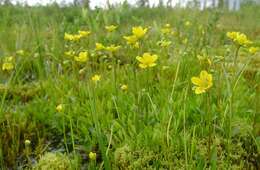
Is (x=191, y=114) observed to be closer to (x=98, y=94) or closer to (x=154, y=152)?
(x=154, y=152)

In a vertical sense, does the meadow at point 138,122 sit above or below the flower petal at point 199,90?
below


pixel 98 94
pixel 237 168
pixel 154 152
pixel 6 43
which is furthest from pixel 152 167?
pixel 6 43

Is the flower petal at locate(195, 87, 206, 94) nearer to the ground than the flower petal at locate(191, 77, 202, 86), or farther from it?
nearer to the ground

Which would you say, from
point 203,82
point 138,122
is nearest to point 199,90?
point 203,82

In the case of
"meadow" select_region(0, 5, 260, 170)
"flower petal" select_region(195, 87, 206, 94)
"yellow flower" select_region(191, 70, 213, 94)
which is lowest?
"meadow" select_region(0, 5, 260, 170)

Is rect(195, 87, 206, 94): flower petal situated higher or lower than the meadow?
higher

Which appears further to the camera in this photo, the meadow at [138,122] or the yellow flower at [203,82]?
the meadow at [138,122]

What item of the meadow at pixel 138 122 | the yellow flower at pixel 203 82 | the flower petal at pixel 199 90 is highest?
the yellow flower at pixel 203 82

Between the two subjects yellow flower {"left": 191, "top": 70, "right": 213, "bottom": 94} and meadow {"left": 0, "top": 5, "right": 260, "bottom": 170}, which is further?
meadow {"left": 0, "top": 5, "right": 260, "bottom": 170}

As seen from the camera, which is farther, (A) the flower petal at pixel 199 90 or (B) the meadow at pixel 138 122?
(B) the meadow at pixel 138 122

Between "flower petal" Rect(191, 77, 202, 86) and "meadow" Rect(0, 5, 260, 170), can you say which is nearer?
"flower petal" Rect(191, 77, 202, 86)

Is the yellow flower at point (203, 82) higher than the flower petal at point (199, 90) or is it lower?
higher

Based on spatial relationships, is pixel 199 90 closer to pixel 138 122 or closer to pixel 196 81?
pixel 196 81
